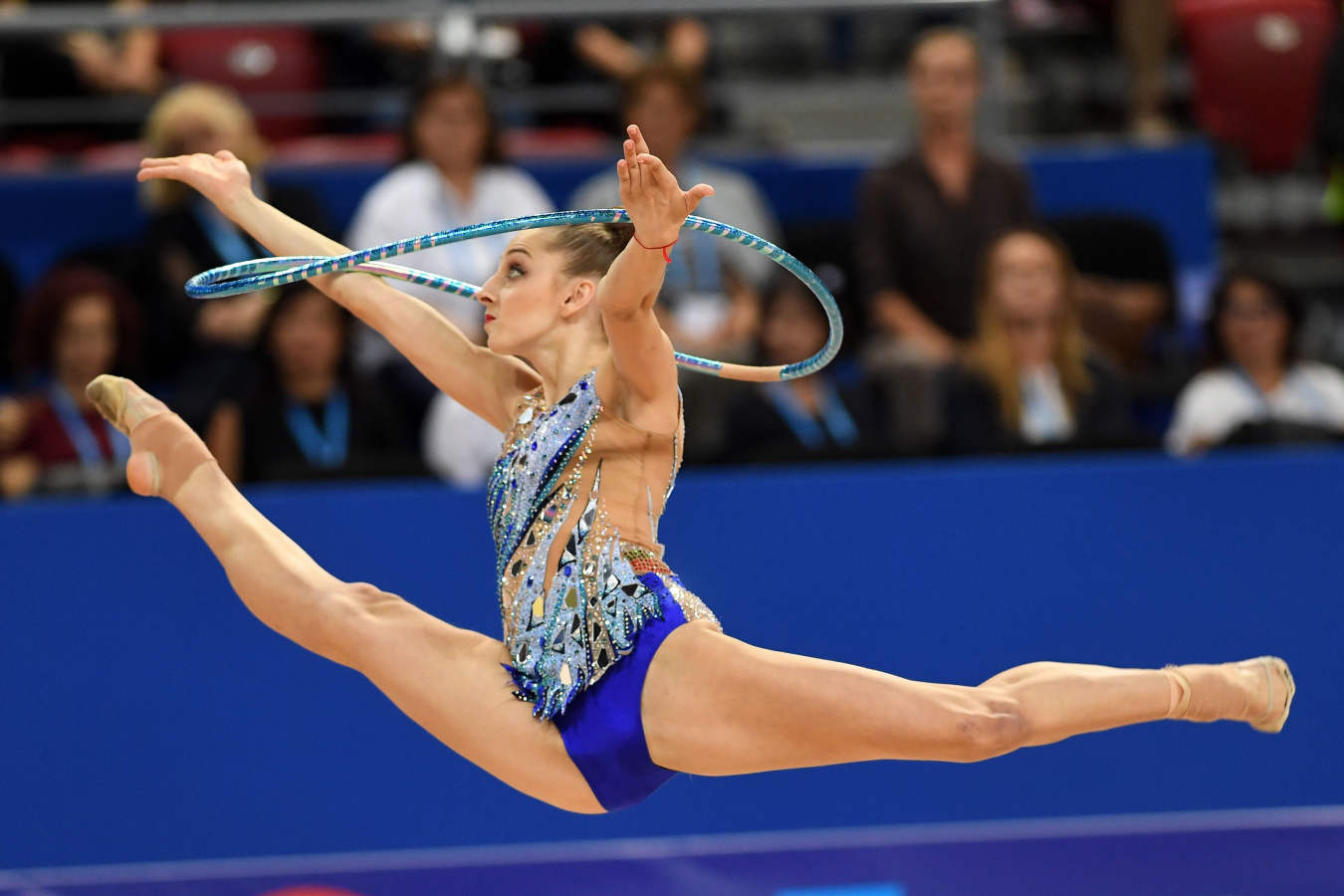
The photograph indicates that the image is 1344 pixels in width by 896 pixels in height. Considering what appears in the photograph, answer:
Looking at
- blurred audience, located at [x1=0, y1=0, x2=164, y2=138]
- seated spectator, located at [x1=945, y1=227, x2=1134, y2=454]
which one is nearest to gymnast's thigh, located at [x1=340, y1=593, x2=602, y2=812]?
seated spectator, located at [x1=945, y1=227, x2=1134, y2=454]

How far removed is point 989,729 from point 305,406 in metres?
2.78

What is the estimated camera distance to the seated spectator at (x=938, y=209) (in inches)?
215

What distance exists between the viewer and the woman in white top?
5227 millimetres

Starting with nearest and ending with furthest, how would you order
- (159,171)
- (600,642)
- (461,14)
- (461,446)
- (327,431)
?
1. (600,642)
2. (159,171)
3. (461,446)
4. (327,431)
5. (461,14)

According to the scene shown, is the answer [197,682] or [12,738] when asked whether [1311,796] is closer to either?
[197,682]

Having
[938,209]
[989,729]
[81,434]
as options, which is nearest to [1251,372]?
[938,209]

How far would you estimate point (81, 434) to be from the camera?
496 cm

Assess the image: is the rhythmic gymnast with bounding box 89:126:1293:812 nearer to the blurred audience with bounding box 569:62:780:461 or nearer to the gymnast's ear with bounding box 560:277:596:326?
the gymnast's ear with bounding box 560:277:596:326

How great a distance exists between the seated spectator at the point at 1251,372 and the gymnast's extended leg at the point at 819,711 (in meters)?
2.45

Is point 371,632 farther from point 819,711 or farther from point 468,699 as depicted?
point 819,711

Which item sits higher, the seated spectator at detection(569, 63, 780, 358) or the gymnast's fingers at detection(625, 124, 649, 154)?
the seated spectator at detection(569, 63, 780, 358)

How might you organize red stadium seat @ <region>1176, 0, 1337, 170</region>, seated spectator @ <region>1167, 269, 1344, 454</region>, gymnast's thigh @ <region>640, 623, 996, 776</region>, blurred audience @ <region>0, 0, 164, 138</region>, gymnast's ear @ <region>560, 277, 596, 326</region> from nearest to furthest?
gymnast's thigh @ <region>640, 623, 996, 776</region> < gymnast's ear @ <region>560, 277, 596, 326</region> < seated spectator @ <region>1167, 269, 1344, 454</region> < red stadium seat @ <region>1176, 0, 1337, 170</region> < blurred audience @ <region>0, 0, 164, 138</region>

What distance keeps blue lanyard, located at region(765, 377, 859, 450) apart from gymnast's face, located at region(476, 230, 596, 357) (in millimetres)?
2031

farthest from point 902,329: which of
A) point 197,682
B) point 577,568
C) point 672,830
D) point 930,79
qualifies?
point 577,568
